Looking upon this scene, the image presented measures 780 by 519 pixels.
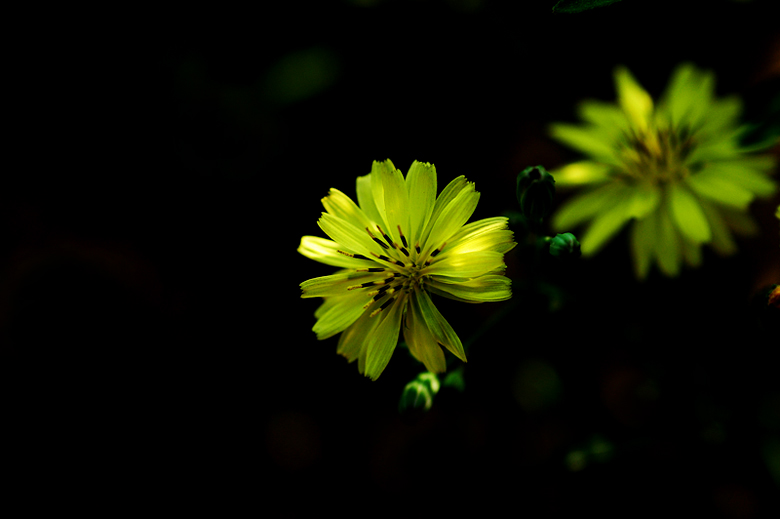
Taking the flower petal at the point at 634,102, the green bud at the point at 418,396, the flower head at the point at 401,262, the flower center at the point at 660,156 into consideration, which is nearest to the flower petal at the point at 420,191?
the flower head at the point at 401,262

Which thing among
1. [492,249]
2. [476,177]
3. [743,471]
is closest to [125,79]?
[476,177]

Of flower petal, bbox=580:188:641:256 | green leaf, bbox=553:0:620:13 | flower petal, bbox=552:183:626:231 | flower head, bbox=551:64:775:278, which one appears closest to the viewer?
green leaf, bbox=553:0:620:13

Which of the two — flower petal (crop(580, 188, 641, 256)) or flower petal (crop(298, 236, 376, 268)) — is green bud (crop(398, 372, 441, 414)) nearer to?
flower petal (crop(298, 236, 376, 268))

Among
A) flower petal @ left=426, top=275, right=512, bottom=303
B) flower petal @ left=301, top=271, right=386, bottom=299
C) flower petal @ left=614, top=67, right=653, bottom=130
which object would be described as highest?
flower petal @ left=614, top=67, right=653, bottom=130

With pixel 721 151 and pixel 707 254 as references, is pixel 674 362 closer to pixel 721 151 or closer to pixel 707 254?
pixel 707 254

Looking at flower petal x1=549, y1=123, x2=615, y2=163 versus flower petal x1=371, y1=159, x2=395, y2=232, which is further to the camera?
flower petal x1=549, y1=123, x2=615, y2=163

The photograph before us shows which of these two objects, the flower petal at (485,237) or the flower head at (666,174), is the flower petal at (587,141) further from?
the flower petal at (485,237)

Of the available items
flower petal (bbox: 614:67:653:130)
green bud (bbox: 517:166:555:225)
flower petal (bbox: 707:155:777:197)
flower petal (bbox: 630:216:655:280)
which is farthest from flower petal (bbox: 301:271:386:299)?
flower petal (bbox: 614:67:653:130)
